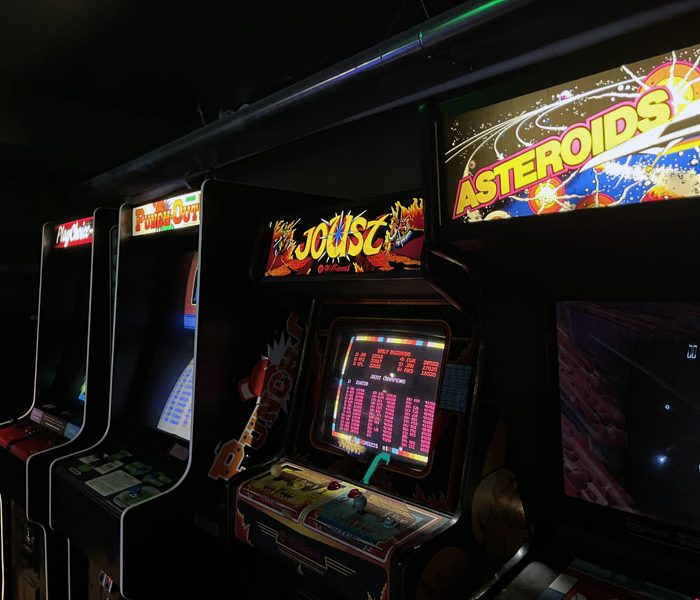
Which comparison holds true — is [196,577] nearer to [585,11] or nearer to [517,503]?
[517,503]

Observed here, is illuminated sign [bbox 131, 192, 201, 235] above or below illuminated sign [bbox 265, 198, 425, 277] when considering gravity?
above

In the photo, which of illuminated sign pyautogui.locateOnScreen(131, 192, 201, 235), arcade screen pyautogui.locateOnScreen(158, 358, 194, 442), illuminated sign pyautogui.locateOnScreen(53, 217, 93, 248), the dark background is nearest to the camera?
the dark background

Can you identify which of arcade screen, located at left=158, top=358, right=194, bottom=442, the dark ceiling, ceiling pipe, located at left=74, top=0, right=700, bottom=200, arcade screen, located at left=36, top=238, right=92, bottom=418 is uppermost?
the dark ceiling

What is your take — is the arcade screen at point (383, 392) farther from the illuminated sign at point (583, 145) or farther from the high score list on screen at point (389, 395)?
the illuminated sign at point (583, 145)

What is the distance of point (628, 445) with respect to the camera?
125 centimetres

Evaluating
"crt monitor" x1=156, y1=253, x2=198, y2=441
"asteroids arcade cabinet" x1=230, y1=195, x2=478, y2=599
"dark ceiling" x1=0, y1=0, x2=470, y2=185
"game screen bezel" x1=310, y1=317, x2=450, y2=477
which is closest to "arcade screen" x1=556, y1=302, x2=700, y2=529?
"asteroids arcade cabinet" x1=230, y1=195, x2=478, y2=599

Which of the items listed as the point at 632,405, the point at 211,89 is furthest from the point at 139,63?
the point at 632,405

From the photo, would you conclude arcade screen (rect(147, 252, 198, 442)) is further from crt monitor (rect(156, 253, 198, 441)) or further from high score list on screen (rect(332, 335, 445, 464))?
high score list on screen (rect(332, 335, 445, 464))

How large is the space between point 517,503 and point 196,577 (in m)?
1.18

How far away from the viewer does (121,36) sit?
2725mm

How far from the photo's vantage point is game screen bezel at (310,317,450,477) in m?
1.64

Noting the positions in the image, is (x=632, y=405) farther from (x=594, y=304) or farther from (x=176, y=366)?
(x=176, y=366)

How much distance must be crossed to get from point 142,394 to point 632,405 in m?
1.96

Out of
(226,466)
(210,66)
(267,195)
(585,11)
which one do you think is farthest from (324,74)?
(226,466)
